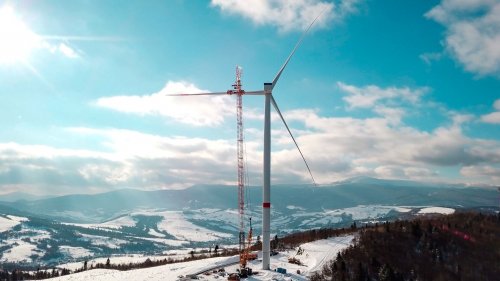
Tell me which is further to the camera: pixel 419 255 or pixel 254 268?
pixel 419 255

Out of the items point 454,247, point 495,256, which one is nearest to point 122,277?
point 454,247

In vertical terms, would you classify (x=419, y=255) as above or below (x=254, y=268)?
above

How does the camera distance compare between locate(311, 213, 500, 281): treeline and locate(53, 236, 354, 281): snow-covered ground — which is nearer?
locate(53, 236, 354, 281): snow-covered ground

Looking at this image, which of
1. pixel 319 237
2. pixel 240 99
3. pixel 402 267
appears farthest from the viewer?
pixel 319 237

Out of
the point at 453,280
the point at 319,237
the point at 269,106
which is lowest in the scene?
the point at 453,280

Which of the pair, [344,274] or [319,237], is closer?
[344,274]

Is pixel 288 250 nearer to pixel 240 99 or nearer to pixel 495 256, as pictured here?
pixel 240 99

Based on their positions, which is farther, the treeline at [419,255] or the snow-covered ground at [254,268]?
the treeline at [419,255]

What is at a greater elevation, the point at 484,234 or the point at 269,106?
the point at 269,106
